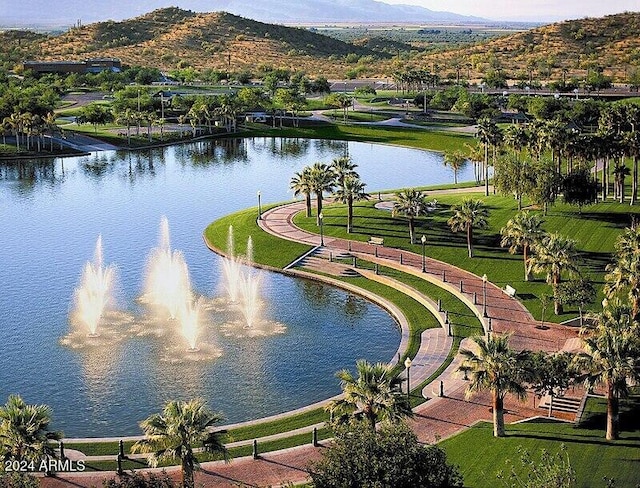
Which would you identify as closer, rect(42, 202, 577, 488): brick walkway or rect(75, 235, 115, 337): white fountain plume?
rect(42, 202, 577, 488): brick walkway

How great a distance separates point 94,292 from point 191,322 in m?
10.6

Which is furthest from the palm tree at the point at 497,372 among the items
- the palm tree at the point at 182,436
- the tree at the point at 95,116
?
the tree at the point at 95,116

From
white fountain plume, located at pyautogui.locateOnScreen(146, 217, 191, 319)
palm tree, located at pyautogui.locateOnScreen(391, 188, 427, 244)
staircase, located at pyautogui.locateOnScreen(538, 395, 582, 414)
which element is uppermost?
palm tree, located at pyautogui.locateOnScreen(391, 188, 427, 244)

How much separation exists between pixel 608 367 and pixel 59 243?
55.5m

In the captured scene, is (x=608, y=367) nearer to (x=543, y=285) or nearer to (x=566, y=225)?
(x=543, y=285)

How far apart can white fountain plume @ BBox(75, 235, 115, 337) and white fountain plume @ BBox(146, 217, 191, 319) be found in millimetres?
3113

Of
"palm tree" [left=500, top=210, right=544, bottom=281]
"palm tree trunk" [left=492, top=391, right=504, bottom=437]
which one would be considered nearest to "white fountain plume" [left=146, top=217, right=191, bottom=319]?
"palm tree" [left=500, top=210, right=544, bottom=281]

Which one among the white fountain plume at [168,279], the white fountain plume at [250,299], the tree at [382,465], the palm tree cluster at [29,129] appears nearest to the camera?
the tree at [382,465]

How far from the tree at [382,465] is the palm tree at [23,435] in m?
13.7

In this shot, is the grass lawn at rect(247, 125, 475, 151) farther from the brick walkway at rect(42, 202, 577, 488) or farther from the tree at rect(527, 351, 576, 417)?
the tree at rect(527, 351, 576, 417)

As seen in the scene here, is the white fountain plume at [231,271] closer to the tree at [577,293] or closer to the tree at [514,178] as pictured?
the tree at [577,293]

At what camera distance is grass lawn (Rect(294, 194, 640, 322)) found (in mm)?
70312

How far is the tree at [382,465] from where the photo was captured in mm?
32875

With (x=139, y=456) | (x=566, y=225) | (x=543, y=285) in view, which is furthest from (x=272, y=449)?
(x=566, y=225)
